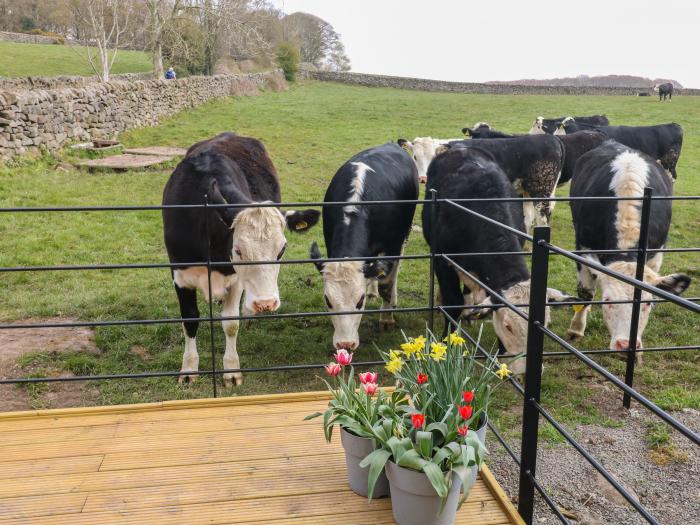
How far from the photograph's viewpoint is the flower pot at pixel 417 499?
221cm

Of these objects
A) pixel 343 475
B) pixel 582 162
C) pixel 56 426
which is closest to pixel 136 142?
pixel 582 162

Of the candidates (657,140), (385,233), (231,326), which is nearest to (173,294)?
(231,326)

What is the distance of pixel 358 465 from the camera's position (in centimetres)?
250

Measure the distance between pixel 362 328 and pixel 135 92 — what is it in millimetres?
14039

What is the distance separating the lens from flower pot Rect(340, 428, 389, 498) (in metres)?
2.46

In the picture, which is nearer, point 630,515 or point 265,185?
point 630,515

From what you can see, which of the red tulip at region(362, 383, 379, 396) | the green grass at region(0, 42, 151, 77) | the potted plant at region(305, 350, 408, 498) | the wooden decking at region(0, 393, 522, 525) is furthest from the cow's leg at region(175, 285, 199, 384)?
the green grass at region(0, 42, 151, 77)

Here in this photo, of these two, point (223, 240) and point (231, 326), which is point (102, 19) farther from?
point (231, 326)

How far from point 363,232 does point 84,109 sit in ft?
39.0

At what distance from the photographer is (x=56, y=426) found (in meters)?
3.13

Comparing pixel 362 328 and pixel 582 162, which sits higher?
pixel 582 162

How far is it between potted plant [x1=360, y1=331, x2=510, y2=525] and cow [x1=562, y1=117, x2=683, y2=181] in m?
13.0

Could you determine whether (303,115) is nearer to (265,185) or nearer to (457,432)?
(265,185)

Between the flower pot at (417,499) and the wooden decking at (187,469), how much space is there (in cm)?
13
